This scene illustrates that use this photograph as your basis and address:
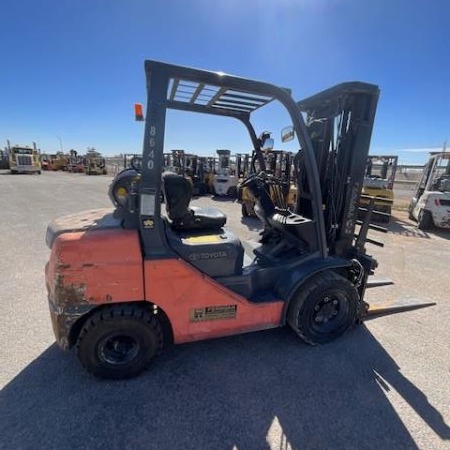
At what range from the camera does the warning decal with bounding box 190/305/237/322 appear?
266 centimetres

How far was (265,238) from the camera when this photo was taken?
3941mm

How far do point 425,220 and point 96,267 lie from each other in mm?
9943

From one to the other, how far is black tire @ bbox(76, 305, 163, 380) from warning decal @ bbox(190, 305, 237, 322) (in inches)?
13.3

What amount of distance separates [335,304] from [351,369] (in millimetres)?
669

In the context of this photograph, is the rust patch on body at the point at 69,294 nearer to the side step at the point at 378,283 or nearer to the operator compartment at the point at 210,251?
the operator compartment at the point at 210,251

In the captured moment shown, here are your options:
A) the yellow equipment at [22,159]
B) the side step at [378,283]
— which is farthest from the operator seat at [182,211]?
the yellow equipment at [22,159]

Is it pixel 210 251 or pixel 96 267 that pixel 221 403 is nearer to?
A: pixel 210 251

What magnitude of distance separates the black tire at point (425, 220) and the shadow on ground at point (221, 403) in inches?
302

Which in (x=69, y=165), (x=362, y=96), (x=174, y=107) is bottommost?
(x=69, y=165)

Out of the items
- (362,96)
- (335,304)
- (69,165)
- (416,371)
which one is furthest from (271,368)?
(69,165)

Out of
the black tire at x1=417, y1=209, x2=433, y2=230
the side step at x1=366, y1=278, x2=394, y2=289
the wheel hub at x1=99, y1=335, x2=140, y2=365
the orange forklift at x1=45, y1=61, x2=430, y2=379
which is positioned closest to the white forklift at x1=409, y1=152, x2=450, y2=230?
the black tire at x1=417, y1=209, x2=433, y2=230

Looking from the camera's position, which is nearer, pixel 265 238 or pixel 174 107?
pixel 174 107

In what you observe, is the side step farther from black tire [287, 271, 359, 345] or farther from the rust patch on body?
the rust patch on body

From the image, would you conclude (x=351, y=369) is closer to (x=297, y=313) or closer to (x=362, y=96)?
(x=297, y=313)
